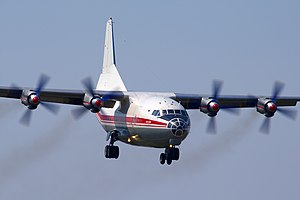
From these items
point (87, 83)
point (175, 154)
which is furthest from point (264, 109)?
point (87, 83)

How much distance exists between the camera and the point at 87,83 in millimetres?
72312

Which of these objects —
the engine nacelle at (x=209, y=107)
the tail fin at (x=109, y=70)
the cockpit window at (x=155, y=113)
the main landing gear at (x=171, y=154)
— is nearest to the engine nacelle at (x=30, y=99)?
the cockpit window at (x=155, y=113)

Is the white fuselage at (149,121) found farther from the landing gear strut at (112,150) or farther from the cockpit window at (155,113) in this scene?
the landing gear strut at (112,150)

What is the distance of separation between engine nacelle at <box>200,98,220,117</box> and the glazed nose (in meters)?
5.17

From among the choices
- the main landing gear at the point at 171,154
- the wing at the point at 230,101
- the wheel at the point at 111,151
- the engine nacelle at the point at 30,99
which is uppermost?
the wing at the point at 230,101

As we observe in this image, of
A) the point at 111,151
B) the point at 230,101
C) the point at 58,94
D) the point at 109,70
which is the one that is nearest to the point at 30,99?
the point at 58,94

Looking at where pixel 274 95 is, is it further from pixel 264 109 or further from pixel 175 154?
pixel 175 154

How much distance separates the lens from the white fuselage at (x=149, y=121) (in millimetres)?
68688

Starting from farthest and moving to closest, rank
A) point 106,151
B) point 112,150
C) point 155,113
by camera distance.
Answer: point 106,151 → point 112,150 → point 155,113

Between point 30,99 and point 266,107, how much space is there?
1680 centimetres

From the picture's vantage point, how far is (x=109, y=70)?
84.4 metres

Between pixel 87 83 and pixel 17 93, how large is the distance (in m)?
4.84

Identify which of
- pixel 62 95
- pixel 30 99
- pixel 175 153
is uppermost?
pixel 62 95

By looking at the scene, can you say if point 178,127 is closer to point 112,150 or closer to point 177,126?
point 177,126
